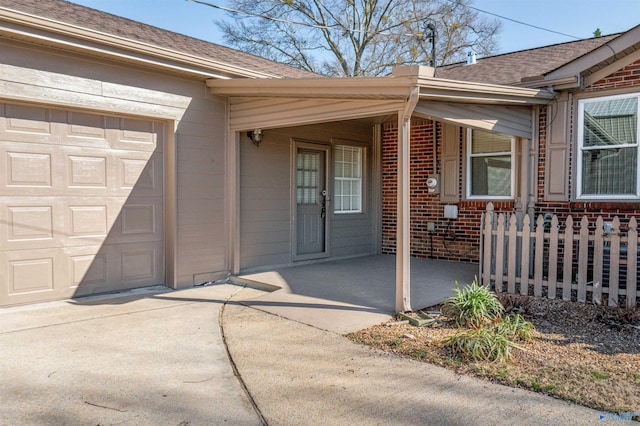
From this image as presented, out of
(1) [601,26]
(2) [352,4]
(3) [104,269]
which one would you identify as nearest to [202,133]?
(3) [104,269]

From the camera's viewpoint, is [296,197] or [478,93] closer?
[478,93]

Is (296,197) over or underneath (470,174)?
underneath

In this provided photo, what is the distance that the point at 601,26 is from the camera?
2328 centimetres

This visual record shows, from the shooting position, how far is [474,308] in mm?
4723

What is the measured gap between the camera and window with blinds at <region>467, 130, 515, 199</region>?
786cm

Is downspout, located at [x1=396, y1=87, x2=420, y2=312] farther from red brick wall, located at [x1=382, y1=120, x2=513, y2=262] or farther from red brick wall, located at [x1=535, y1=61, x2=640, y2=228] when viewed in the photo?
red brick wall, located at [x1=382, y1=120, x2=513, y2=262]

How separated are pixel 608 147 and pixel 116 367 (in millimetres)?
6883

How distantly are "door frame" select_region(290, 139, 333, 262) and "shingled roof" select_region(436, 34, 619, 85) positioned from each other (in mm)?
2875

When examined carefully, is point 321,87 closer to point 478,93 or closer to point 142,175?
point 478,93

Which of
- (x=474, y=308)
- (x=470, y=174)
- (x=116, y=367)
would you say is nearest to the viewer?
(x=116, y=367)

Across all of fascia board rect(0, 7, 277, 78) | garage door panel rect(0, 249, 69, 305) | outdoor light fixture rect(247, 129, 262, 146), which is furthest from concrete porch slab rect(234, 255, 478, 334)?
fascia board rect(0, 7, 277, 78)

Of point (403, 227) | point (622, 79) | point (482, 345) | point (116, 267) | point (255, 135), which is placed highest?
point (622, 79)

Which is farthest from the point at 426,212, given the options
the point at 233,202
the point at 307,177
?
the point at 233,202

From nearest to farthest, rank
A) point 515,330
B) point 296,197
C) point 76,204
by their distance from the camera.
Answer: point 515,330 < point 76,204 < point 296,197
